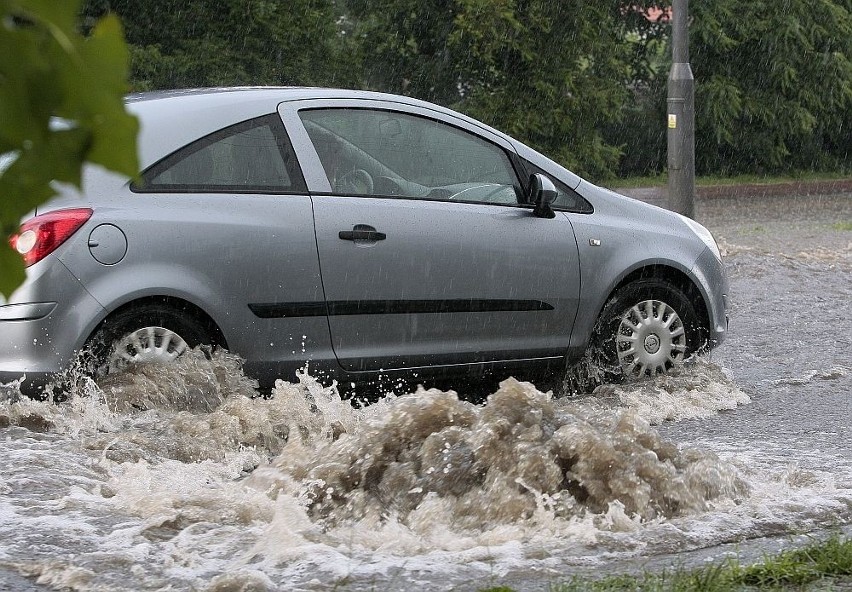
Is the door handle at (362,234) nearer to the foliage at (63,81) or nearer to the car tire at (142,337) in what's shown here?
the car tire at (142,337)

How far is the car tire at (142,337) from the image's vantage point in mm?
5773

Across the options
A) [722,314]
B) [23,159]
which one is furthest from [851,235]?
[23,159]

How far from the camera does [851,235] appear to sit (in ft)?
52.5

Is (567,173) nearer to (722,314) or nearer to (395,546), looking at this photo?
(722,314)

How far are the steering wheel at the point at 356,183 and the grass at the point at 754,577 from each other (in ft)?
9.59

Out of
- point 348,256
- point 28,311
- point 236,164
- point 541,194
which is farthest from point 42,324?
point 541,194

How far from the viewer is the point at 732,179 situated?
25.5 metres

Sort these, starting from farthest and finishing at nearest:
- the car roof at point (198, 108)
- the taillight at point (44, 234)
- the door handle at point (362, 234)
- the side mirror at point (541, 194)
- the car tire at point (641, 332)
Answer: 1. the car tire at point (641, 332)
2. the side mirror at point (541, 194)
3. the door handle at point (362, 234)
4. the car roof at point (198, 108)
5. the taillight at point (44, 234)

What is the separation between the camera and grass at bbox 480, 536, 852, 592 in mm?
3696

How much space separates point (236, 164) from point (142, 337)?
0.93 meters

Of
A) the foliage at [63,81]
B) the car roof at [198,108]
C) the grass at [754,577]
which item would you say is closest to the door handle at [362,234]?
the car roof at [198,108]

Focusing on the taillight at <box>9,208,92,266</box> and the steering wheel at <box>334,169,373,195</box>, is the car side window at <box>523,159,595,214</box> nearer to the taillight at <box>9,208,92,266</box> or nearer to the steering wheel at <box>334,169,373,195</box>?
the steering wheel at <box>334,169,373,195</box>

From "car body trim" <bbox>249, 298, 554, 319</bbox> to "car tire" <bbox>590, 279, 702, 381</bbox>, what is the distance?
1.54ft

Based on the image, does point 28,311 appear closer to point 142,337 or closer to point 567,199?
point 142,337
